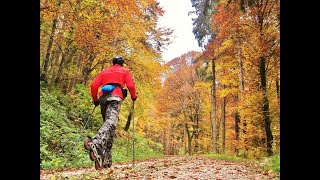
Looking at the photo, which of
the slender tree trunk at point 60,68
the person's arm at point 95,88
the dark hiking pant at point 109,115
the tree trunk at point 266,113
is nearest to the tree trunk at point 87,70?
the slender tree trunk at point 60,68

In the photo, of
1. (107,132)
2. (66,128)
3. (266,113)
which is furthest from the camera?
(266,113)

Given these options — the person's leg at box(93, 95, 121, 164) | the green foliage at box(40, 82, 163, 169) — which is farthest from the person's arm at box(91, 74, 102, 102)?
the green foliage at box(40, 82, 163, 169)

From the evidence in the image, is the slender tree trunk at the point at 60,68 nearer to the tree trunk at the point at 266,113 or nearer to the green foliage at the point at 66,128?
the green foliage at the point at 66,128

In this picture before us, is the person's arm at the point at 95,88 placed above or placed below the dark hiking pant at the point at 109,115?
above

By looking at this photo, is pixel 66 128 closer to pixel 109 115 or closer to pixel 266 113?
pixel 109 115

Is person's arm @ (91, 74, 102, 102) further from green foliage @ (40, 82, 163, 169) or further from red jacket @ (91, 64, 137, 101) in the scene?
green foliage @ (40, 82, 163, 169)

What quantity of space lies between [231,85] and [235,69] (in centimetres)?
104

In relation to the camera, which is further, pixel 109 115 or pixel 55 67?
pixel 55 67

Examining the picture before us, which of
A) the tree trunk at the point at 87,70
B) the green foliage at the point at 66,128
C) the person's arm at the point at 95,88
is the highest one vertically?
the tree trunk at the point at 87,70

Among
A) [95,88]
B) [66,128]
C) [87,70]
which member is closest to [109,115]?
[95,88]

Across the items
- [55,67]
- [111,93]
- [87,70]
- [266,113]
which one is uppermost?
[55,67]

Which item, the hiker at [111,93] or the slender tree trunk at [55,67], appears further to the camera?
the slender tree trunk at [55,67]
